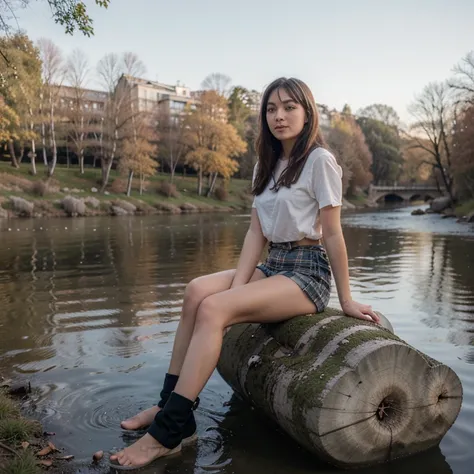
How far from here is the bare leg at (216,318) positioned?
3.06 meters

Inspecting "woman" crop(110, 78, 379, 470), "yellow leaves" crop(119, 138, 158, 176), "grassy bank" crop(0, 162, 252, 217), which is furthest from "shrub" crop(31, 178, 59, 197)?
"woman" crop(110, 78, 379, 470)

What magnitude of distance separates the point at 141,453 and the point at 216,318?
88cm

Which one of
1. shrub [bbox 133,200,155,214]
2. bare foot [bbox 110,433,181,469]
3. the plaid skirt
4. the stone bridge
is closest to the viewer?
bare foot [bbox 110,433,181,469]

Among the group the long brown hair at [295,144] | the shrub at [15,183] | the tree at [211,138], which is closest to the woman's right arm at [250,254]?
the long brown hair at [295,144]

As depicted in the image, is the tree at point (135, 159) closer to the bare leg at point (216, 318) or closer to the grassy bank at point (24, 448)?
the grassy bank at point (24, 448)

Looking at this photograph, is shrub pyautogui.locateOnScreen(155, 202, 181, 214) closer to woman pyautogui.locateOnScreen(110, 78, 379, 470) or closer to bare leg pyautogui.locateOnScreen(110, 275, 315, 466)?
woman pyautogui.locateOnScreen(110, 78, 379, 470)

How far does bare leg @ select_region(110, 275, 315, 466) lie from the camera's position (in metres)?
3.06

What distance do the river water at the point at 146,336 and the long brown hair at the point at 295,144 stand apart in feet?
5.66

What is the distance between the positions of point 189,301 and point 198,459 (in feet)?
3.18

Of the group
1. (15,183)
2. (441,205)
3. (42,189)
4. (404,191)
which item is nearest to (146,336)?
(42,189)

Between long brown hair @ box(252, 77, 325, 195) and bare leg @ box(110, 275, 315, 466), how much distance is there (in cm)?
73

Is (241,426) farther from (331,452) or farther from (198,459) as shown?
(331,452)

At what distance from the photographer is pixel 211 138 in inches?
2041

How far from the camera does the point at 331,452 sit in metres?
2.93
